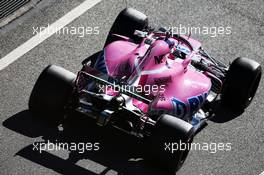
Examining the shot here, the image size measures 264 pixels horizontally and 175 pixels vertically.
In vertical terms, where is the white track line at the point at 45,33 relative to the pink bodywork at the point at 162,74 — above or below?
below

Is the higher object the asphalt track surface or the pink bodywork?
the pink bodywork

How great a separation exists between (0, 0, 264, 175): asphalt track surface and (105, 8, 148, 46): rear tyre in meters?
0.74

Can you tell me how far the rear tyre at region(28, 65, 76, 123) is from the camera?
14195 mm

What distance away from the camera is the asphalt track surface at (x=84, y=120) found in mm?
14344

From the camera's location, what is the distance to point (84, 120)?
15.0m

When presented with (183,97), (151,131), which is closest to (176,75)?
(183,97)

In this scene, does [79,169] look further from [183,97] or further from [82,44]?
[82,44]

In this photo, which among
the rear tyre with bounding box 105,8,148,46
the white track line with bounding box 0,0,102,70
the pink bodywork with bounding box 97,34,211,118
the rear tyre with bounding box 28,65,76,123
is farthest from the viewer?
the white track line with bounding box 0,0,102,70
